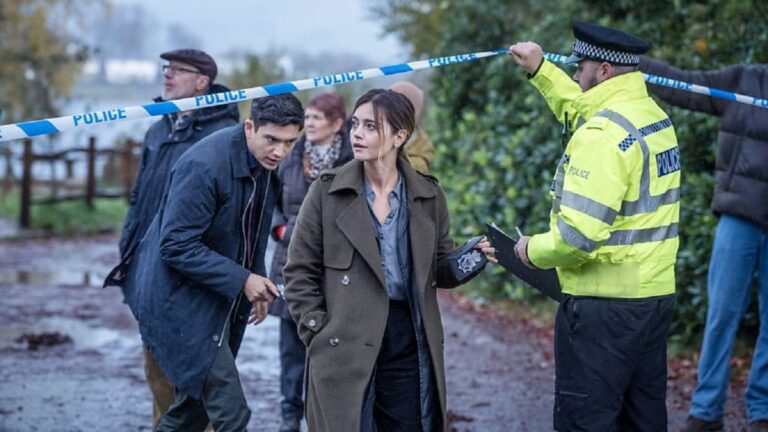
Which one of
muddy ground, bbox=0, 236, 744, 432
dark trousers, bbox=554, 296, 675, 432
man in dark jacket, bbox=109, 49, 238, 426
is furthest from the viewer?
muddy ground, bbox=0, 236, 744, 432

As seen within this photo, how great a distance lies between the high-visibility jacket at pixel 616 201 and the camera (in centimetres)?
433

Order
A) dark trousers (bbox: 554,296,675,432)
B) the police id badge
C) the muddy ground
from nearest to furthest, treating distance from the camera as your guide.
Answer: dark trousers (bbox: 554,296,675,432) → the police id badge → the muddy ground

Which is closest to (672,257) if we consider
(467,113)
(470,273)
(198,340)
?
(470,273)

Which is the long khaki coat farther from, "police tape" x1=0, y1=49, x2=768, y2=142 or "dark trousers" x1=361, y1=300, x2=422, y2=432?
"police tape" x1=0, y1=49, x2=768, y2=142

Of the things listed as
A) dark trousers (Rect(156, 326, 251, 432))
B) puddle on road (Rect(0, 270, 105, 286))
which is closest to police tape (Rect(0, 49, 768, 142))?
dark trousers (Rect(156, 326, 251, 432))

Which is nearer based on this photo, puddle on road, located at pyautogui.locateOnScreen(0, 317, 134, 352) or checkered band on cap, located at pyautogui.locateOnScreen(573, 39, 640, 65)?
checkered band on cap, located at pyautogui.locateOnScreen(573, 39, 640, 65)

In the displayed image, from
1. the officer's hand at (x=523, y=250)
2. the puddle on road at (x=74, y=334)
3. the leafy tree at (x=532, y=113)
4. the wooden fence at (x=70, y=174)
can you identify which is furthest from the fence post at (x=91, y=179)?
the officer's hand at (x=523, y=250)

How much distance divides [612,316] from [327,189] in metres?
1.23

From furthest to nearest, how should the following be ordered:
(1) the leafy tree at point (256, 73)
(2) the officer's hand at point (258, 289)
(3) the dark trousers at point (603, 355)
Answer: (1) the leafy tree at point (256, 73), (2) the officer's hand at point (258, 289), (3) the dark trousers at point (603, 355)

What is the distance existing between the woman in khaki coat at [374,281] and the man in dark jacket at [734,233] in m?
2.10

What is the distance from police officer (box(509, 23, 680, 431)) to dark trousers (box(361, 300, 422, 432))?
0.55 m

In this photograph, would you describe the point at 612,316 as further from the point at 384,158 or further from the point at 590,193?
the point at 384,158

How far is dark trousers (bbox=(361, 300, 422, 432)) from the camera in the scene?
4707mm

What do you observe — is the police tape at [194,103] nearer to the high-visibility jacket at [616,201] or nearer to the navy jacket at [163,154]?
the high-visibility jacket at [616,201]
